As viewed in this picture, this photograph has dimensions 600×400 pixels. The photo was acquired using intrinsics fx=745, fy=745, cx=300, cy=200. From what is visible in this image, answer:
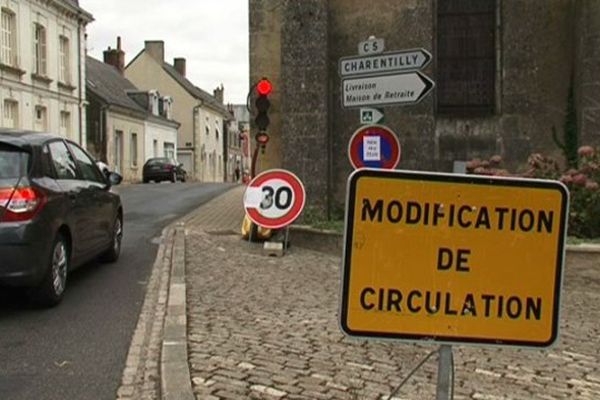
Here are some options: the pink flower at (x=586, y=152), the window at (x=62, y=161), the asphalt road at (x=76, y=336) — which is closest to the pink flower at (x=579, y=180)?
the pink flower at (x=586, y=152)

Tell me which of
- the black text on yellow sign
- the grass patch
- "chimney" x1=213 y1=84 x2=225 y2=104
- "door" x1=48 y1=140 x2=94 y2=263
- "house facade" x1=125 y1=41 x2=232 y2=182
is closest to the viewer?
the black text on yellow sign

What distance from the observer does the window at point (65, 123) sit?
3509 centimetres

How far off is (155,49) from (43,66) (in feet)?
98.2

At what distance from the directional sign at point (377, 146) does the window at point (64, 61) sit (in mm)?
29548

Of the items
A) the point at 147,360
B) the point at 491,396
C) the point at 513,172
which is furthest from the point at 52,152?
the point at 513,172

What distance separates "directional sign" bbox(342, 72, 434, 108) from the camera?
776 centimetres

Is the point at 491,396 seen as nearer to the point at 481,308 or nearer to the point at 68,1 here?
the point at 481,308

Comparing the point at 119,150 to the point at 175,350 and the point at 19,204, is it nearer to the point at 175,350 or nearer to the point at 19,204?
the point at 19,204

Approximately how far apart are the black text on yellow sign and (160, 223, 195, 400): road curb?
1594mm

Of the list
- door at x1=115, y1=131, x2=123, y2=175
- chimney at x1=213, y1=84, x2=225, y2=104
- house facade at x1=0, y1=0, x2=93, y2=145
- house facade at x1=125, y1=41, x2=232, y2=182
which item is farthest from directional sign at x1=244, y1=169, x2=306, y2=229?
chimney at x1=213, y1=84, x2=225, y2=104

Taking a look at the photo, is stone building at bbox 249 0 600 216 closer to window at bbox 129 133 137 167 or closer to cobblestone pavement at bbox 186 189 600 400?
cobblestone pavement at bbox 186 189 600 400

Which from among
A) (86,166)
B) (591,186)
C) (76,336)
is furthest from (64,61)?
(76,336)

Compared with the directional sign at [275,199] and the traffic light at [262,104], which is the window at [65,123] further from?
the directional sign at [275,199]

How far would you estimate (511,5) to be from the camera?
11773mm
